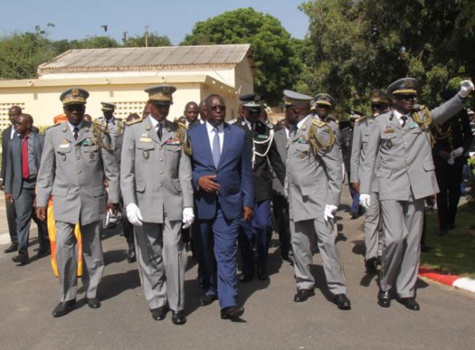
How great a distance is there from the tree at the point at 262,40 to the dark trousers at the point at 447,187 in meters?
39.2

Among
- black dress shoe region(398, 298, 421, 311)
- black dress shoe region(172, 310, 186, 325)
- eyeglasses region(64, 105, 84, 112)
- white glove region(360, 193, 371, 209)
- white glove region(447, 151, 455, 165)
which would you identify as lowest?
black dress shoe region(398, 298, 421, 311)

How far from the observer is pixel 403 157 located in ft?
18.2

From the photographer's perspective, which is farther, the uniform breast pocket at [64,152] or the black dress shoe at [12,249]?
the black dress shoe at [12,249]

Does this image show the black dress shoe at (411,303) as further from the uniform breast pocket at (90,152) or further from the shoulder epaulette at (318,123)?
the uniform breast pocket at (90,152)

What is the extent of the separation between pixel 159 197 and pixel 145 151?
458 millimetres

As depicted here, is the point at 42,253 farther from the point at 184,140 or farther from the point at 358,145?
the point at 358,145

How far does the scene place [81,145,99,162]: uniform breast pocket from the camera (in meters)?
5.72

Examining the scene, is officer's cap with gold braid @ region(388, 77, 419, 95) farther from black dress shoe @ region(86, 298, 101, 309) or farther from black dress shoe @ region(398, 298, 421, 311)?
black dress shoe @ region(86, 298, 101, 309)

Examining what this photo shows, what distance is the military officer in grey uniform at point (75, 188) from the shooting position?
5.59 metres

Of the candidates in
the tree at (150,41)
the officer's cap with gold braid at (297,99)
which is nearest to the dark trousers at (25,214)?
the officer's cap with gold braid at (297,99)

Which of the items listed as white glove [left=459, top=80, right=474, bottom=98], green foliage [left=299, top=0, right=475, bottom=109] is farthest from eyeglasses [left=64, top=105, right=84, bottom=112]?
green foliage [left=299, top=0, right=475, bottom=109]

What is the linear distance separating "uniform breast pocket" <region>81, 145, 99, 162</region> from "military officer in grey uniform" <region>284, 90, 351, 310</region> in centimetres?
201

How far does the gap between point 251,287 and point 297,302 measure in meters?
0.77

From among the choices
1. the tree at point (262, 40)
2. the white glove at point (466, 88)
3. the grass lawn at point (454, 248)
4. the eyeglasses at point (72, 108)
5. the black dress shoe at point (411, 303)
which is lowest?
the grass lawn at point (454, 248)
